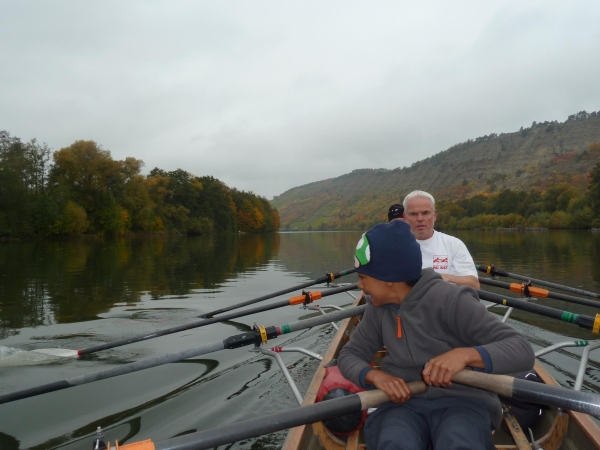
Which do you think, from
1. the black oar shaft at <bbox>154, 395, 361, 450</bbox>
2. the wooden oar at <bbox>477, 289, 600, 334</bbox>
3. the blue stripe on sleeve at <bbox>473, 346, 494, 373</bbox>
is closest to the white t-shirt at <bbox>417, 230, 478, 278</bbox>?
the wooden oar at <bbox>477, 289, 600, 334</bbox>

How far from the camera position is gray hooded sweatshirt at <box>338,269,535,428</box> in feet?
6.91

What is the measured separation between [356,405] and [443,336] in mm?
582

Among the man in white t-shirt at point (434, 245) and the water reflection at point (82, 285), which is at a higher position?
the man in white t-shirt at point (434, 245)

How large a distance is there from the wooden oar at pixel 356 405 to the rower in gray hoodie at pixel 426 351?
0.06 meters

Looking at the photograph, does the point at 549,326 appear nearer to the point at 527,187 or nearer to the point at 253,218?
the point at 253,218

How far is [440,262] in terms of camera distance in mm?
4902

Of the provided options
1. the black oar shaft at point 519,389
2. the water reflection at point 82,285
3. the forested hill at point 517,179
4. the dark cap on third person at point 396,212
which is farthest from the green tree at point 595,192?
the black oar shaft at point 519,389

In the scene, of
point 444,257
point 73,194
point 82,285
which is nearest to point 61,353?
point 444,257

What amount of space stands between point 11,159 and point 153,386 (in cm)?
4635

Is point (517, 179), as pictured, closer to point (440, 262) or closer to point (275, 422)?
point (440, 262)

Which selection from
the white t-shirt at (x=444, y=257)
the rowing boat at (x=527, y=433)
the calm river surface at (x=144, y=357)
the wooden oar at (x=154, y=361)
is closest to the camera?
the rowing boat at (x=527, y=433)

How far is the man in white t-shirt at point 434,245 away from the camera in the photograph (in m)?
4.60

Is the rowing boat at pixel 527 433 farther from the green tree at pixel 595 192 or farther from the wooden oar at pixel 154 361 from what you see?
the green tree at pixel 595 192

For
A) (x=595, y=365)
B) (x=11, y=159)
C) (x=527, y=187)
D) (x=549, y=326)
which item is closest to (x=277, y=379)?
(x=595, y=365)
